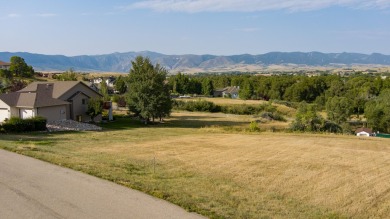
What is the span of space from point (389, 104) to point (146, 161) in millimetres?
58750

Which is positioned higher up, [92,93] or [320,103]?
[92,93]

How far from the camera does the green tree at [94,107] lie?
47.0 meters

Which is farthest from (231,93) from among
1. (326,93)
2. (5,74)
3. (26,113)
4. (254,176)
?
(254,176)

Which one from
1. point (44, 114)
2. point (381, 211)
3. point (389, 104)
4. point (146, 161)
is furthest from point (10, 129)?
point (389, 104)

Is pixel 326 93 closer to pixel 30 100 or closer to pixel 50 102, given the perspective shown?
pixel 50 102

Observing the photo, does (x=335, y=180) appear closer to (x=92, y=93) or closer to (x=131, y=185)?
(x=131, y=185)

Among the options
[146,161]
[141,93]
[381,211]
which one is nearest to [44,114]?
[141,93]

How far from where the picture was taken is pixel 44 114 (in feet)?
137

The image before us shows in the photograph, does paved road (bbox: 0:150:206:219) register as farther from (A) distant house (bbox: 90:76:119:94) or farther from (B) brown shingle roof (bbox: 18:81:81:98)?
(A) distant house (bbox: 90:76:119:94)

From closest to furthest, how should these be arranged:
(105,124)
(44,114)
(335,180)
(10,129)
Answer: (335,180), (10,129), (44,114), (105,124)

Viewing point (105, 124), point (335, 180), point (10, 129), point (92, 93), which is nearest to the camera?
point (335, 180)

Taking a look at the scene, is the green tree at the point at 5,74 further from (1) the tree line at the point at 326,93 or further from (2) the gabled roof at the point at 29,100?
(2) the gabled roof at the point at 29,100

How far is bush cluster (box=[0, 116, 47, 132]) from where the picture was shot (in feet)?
113

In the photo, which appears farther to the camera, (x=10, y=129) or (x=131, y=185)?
(x=10, y=129)
